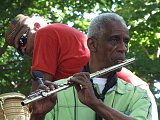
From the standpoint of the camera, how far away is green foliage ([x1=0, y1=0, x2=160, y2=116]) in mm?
9773

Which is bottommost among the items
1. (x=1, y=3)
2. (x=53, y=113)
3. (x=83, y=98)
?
(x=1, y=3)

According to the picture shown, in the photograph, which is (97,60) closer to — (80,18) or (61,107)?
(61,107)

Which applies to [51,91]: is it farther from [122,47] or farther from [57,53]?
[57,53]

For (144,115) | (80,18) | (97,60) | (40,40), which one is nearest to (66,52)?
(40,40)

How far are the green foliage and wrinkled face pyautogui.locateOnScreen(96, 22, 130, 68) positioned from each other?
6.04 metres

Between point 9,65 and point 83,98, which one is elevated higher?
point 83,98

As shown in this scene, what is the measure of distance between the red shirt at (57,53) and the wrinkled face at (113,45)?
0.69 meters

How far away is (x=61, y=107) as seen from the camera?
320cm

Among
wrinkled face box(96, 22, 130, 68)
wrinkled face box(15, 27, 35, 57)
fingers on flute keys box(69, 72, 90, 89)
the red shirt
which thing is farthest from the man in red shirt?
fingers on flute keys box(69, 72, 90, 89)

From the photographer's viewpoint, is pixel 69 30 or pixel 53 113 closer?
pixel 53 113

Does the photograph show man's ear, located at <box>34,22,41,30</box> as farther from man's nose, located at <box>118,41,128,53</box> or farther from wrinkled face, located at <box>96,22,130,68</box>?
man's nose, located at <box>118,41,128,53</box>

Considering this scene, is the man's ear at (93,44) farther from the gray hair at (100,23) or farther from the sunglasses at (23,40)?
the sunglasses at (23,40)

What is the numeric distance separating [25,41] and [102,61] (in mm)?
1290

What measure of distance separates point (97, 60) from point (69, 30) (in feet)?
2.91
